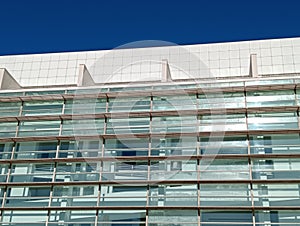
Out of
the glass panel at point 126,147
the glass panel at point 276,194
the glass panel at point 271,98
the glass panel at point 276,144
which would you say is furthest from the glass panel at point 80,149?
the glass panel at point 271,98

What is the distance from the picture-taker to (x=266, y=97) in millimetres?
17812

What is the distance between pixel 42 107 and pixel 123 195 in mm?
5882

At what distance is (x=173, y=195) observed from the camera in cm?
1622

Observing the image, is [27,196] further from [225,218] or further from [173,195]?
[225,218]

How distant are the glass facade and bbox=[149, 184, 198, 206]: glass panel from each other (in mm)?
39

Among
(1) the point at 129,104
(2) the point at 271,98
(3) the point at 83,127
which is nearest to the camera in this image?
(2) the point at 271,98

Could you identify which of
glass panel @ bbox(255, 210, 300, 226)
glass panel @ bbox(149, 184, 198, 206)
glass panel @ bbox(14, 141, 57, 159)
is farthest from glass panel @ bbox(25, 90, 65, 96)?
glass panel @ bbox(255, 210, 300, 226)

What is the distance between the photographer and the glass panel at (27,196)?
16.9m

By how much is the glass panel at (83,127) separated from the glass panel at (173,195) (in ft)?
11.9

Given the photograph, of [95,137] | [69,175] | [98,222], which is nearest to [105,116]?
[95,137]

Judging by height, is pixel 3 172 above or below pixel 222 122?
below

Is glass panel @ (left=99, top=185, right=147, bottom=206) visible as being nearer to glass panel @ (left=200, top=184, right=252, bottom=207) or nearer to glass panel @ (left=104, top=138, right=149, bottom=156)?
glass panel @ (left=104, top=138, right=149, bottom=156)

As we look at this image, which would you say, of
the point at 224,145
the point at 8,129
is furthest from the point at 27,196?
the point at 224,145

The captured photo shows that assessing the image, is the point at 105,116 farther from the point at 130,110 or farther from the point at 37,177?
the point at 37,177
